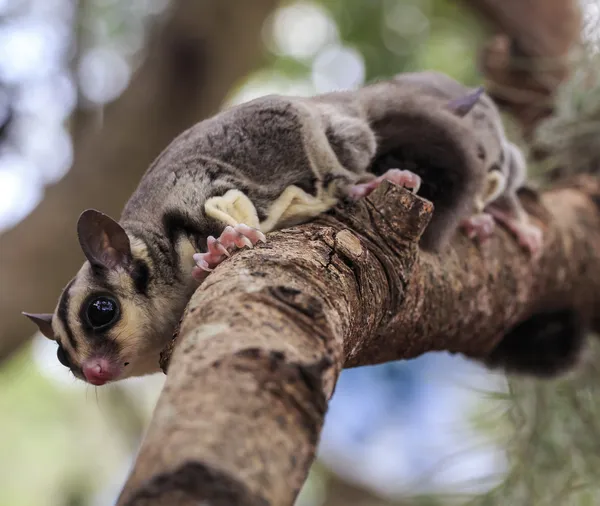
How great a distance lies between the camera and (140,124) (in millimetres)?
4016

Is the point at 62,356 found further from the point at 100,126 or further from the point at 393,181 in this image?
the point at 100,126

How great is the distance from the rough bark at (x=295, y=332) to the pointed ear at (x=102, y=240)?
410mm

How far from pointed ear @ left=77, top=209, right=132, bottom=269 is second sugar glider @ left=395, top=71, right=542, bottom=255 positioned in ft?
3.66

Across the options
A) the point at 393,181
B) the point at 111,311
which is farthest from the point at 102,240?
the point at 393,181

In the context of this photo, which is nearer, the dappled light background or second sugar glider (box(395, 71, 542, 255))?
second sugar glider (box(395, 71, 542, 255))

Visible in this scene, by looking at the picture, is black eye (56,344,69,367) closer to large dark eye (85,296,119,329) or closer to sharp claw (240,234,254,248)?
large dark eye (85,296,119,329)

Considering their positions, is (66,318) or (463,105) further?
(463,105)

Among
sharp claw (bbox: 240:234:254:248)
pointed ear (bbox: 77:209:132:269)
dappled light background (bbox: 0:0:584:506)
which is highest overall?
sharp claw (bbox: 240:234:254:248)

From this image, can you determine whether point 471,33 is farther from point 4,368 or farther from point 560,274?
point 4,368

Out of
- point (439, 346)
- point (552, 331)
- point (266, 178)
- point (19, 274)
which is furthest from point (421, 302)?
point (19, 274)

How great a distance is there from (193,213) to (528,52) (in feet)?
8.72

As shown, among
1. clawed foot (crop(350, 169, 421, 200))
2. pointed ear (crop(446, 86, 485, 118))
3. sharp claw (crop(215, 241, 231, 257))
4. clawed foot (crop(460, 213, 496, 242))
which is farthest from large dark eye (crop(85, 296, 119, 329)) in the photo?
pointed ear (crop(446, 86, 485, 118))

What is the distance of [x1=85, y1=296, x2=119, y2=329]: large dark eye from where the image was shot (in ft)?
5.99

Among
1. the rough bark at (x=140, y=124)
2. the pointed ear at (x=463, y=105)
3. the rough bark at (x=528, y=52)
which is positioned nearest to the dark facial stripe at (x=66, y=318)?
the pointed ear at (x=463, y=105)
